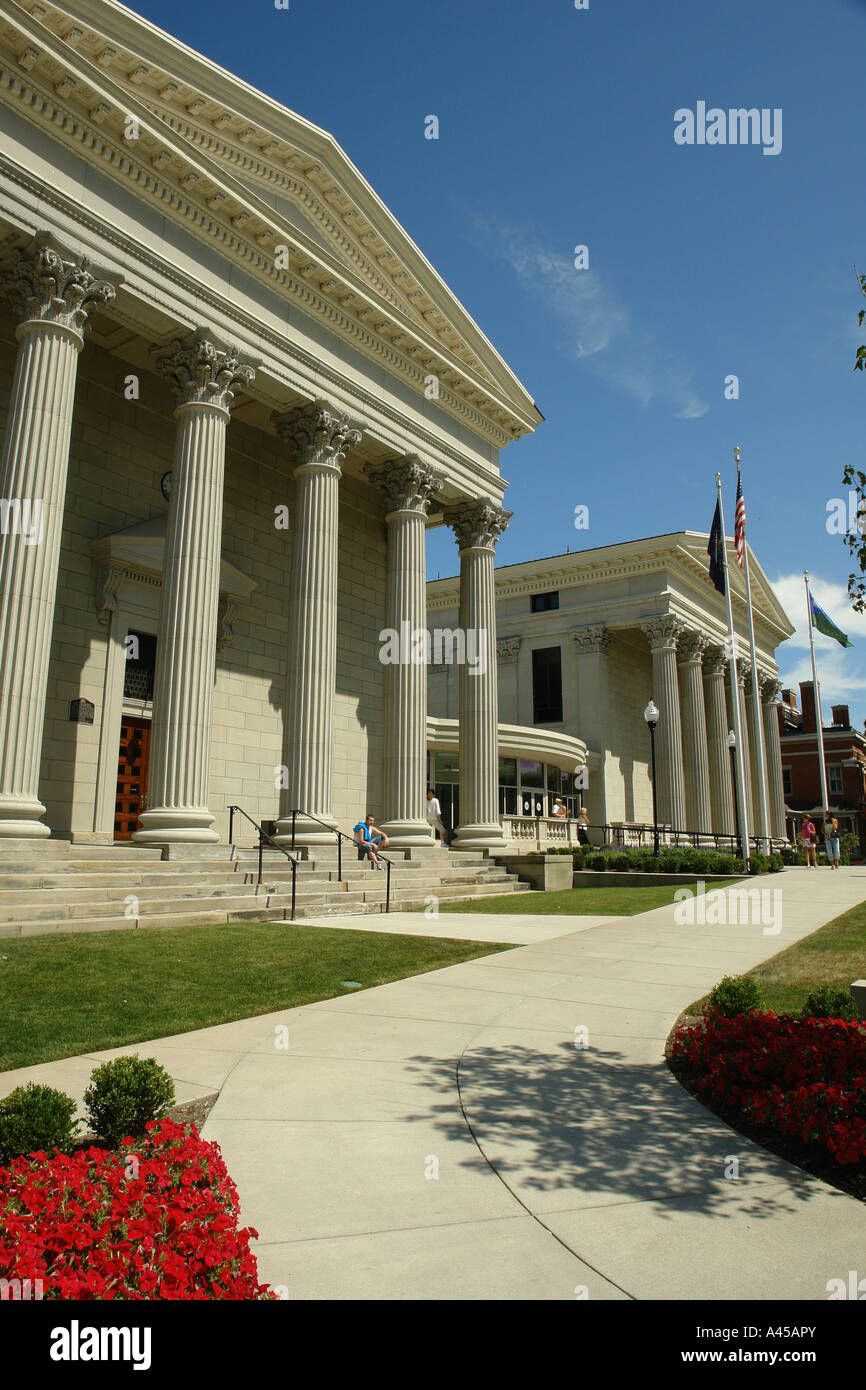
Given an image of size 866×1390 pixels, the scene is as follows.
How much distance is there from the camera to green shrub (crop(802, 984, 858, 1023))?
24.4ft

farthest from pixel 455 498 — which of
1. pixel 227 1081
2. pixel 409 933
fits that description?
pixel 227 1081

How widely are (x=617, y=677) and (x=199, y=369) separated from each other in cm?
3767

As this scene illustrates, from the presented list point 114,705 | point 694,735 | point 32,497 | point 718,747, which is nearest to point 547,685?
point 694,735

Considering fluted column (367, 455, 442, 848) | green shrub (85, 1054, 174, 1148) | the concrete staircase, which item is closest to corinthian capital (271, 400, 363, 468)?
fluted column (367, 455, 442, 848)

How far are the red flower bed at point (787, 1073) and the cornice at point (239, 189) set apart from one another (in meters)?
20.0

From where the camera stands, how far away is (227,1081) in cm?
668

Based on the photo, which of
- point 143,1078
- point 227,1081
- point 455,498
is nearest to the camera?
point 143,1078

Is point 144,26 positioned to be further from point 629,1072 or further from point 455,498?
point 629,1072

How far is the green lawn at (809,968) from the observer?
31.2 ft

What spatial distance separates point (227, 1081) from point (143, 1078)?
4.65ft

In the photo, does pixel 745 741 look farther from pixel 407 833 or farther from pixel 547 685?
pixel 407 833

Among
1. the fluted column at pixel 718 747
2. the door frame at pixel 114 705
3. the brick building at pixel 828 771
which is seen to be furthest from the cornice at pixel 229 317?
the brick building at pixel 828 771

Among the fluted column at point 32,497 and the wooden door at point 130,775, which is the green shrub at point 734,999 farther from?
the wooden door at point 130,775

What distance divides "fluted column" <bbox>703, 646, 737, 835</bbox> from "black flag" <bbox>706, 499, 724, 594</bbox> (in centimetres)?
1642
